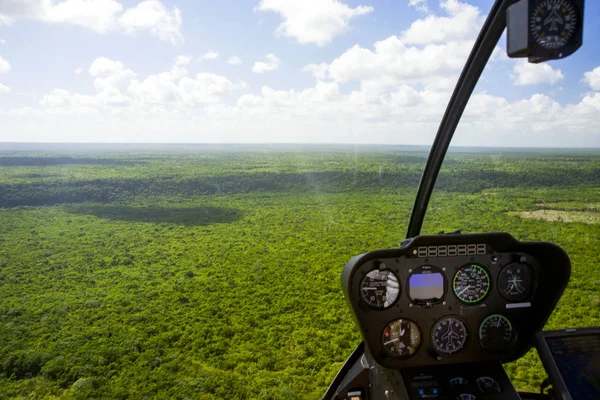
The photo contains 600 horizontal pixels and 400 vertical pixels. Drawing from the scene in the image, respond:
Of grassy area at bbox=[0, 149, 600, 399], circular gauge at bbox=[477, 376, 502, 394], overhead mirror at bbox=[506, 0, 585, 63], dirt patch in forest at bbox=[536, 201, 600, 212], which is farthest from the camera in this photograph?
dirt patch in forest at bbox=[536, 201, 600, 212]

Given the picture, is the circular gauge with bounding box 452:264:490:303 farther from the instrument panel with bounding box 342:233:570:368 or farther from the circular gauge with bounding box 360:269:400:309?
the circular gauge with bounding box 360:269:400:309

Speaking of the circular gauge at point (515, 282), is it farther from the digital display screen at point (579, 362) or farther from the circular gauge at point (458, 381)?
the circular gauge at point (458, 381)

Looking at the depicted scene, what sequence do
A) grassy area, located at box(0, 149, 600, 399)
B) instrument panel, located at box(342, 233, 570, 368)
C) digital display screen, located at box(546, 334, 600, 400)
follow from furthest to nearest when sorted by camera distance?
grassy area, located at box(0, 149, 600, 399), instrument panel, located at box(342, 233, 570, 368), digital display screen, located at box(546, 334, 600, 400)

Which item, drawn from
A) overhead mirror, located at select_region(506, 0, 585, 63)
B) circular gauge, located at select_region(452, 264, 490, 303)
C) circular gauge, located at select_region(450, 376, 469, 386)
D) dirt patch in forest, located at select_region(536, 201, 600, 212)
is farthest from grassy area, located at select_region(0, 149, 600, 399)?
overhead mirror, located at select_region(506, 0, 585, 63)

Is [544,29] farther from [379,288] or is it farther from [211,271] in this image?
[211,271]

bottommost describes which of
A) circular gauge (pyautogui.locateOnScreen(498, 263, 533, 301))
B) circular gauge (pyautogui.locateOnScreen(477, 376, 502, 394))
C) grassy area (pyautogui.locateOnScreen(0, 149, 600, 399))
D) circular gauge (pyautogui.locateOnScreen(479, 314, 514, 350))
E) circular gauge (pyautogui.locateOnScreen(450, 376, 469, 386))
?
grassy area (pyautogui.locateOnScreen(0, 149, 600, 399))

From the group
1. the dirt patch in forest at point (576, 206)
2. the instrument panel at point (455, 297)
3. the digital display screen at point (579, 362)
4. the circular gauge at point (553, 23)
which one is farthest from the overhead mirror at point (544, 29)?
the dirt patch in forest at point (576, 206)

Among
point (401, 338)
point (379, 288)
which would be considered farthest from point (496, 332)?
point (379, 288)
